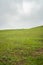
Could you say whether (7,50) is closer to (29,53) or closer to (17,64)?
(29,53)

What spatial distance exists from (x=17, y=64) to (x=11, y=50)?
7073 millimetres

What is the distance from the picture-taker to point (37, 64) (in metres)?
26.6

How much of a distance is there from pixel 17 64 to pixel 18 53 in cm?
510

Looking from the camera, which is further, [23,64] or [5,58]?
[5,58]

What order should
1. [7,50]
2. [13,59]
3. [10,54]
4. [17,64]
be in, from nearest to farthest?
[17,64] < [13,59] < [10,54] < [7,50]

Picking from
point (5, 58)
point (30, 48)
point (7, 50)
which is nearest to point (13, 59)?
point (5, 58)

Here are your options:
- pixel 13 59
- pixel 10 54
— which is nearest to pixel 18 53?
pixel 10 54

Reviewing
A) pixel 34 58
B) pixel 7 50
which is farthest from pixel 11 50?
pixel 34 58

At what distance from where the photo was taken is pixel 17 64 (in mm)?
26344

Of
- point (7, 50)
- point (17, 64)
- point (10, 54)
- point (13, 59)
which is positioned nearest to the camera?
point (17, 64)

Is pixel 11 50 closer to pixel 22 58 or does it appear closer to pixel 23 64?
pixel 22 58

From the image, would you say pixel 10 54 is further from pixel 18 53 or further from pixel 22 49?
pixel 22 49

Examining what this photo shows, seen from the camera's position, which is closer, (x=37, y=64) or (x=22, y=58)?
(x=37, y=64)

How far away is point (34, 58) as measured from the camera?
95.7 ft
